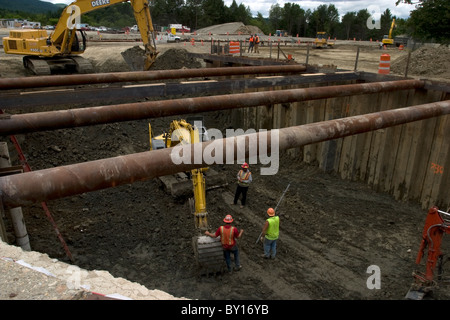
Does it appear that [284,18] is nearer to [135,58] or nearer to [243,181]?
[135,58]

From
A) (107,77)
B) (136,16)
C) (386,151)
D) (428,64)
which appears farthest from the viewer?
(136,16)

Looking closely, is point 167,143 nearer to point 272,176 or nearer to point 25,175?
point 272,176

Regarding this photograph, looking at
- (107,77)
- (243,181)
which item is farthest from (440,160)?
(107,77)

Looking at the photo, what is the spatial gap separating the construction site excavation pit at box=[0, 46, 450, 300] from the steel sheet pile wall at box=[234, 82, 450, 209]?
4 centimetres

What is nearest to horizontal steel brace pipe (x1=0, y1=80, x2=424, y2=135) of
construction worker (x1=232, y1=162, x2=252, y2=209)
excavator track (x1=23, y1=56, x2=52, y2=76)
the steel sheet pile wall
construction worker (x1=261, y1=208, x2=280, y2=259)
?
construction worker (x1=261, y1=208, x2=280, y2=259)

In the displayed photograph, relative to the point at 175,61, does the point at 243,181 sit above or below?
below

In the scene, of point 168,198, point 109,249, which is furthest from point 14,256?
point 168,198

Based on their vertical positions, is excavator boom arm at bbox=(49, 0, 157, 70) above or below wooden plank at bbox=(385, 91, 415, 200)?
above

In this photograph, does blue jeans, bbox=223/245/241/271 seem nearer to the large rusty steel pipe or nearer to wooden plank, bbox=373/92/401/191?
the large rusty steel pipe

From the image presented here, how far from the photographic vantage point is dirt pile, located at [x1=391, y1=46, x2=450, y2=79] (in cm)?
1426

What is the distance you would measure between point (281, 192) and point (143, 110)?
7.09 meters

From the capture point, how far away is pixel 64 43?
1789 cm

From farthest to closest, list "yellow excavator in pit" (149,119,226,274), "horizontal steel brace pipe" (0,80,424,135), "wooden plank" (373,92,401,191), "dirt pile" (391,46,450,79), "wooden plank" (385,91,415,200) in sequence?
"dirt pile" (391,46,450,79) < "wooden plank" (373,92,401,191) < "wooden plank" (385,91,415,200) < "yellow excavator in pit" (149,119,226,274) < "horizontal steel brace pipe" (0,80,424,135)

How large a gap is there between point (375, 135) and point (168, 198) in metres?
7.03
